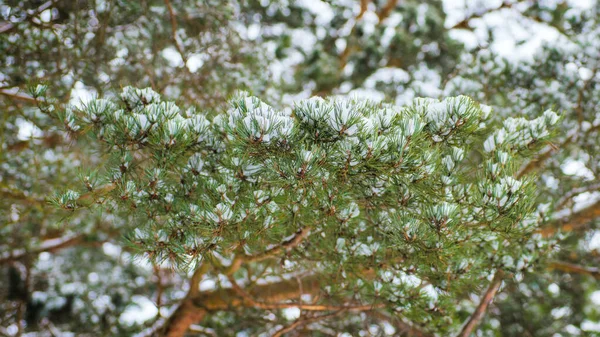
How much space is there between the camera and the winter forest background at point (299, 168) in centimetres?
147

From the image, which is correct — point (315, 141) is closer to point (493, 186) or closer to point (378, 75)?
point (493, 186)

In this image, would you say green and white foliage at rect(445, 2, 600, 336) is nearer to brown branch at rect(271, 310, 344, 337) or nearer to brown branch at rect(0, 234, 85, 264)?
brown branch at rect(271, 310, 344, 337)

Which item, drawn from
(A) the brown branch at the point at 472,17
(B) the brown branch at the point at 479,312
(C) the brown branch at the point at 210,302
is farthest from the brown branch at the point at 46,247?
(A) the brown branch at the point at 472,17

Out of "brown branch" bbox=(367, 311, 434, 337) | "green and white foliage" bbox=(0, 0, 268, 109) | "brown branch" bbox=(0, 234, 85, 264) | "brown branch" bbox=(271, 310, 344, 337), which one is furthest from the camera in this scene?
"brown branch" bbox=(0, 234, 85, 264)

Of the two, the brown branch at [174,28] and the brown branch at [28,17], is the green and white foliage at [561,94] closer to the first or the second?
the brown branch at [174,28]

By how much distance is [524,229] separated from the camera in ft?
5.53

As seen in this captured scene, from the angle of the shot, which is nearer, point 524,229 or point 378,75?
point 524,229

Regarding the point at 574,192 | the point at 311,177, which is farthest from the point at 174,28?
the point at 574,192

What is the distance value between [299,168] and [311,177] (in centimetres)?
5

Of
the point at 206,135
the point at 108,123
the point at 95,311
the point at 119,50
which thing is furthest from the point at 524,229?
the point at 95,311

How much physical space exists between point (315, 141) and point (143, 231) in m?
0.59

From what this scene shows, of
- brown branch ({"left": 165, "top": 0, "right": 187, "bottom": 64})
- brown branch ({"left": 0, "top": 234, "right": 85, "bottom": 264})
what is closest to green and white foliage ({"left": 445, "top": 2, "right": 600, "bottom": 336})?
brown branch ({"left": 165, "top": 0, "right": 187, "bottom": 64})

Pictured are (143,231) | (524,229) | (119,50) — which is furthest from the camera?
(119,50)

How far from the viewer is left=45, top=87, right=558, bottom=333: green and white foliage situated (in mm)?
1366
